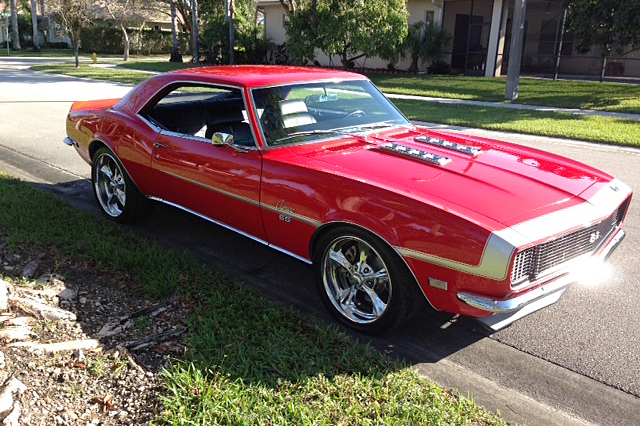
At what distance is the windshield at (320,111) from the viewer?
4.37 metres

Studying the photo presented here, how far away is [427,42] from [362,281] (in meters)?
23.6

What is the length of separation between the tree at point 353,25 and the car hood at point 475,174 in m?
19.2

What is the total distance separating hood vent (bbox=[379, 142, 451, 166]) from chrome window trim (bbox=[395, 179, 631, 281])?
86 cm

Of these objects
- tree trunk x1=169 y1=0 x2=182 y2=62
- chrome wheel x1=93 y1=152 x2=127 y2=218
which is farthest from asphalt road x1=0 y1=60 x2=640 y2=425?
tree trunk x1=169 y1=0 x2=182 y2=62

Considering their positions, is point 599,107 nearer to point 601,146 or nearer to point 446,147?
point 601,146

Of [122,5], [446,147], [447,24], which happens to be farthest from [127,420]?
[122,5]

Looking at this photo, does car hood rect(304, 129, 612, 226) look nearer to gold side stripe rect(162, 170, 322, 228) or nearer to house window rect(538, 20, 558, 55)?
gold side stripe rect(162, 170, 322, 228)

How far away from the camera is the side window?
532cm

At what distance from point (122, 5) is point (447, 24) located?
64.6ft

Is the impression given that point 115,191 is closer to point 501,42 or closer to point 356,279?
point 356,279

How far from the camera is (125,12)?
114ft

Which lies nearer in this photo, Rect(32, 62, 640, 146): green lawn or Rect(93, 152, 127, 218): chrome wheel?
Rect(93, 152, 127, 218): chrome wheel

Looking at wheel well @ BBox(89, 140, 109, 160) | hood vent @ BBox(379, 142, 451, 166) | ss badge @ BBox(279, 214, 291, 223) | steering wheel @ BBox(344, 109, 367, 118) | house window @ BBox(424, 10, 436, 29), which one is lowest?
ss badge @ BBox(279, 214, 291, 223)

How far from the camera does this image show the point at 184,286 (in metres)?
4.16
